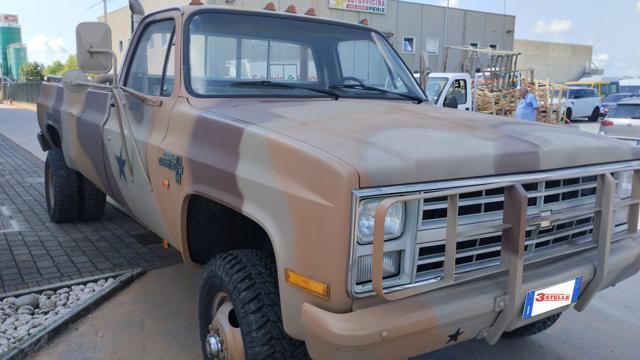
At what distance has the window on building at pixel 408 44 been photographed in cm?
3138

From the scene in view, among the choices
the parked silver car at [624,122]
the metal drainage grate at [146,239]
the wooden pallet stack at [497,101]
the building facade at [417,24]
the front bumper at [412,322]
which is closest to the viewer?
the front bumper at [412,322]

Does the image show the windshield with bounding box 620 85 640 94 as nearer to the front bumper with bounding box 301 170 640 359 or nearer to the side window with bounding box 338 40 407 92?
the side window with bounding box 338 40 407 92

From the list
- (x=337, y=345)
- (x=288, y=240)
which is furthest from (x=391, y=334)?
(x=288, y=240)

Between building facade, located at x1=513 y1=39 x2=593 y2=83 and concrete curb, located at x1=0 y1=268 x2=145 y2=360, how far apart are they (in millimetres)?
52290

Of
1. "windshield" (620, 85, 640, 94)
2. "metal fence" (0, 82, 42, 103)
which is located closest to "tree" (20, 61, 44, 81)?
"metal fence" (0, 82, 42, 103)

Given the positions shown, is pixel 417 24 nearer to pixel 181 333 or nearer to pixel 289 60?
pixel 289 60

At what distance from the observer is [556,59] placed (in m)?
54.9

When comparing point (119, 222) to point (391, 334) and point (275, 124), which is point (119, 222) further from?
point (391, 334)

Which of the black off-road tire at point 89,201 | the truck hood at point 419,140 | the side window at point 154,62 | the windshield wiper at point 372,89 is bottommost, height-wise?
the black off-road tire at point 89,201

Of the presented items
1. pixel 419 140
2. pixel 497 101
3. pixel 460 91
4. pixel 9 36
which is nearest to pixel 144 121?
pixel 419 140

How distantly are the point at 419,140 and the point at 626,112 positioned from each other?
37.1ft

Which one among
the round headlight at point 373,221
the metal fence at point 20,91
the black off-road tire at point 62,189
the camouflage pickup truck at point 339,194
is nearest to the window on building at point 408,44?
the metal fence at point 20,91

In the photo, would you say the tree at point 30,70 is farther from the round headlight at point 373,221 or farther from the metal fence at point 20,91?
the round headlight at point 373,221

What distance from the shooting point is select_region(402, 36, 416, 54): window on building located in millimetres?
31375
